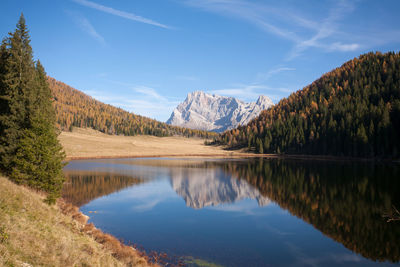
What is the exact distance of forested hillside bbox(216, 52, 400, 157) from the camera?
9469 cm

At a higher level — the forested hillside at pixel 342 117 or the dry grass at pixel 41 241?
the forested hillside at pixel 342 117

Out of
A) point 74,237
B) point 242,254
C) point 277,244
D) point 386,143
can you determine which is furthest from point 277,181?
point 386,143

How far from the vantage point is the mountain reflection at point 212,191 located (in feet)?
117

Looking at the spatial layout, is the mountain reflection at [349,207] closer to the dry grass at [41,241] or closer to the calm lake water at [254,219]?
the calm lake water at [254,219]

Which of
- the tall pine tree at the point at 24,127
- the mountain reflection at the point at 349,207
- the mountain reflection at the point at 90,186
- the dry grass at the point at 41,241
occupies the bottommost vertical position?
the mountain reflection at the point at 90,186

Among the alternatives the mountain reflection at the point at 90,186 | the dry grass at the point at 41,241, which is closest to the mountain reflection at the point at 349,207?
the dry grass at the point at 41,241

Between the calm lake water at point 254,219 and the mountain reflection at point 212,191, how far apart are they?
147 mm

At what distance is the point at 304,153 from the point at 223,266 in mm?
119534

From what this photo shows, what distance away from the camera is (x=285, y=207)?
31250mm

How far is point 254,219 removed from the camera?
89.6ft

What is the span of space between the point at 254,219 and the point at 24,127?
81.4ft

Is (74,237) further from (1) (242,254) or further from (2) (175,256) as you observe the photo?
(1) (242,254)

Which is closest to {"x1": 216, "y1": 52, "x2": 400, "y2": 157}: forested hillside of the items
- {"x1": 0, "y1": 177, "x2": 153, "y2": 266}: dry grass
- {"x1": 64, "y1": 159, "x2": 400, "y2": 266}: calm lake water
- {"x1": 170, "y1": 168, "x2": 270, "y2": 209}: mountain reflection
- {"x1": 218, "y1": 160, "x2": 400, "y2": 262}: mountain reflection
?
{"x1": 218, "y1": 160, "x2": 400, "y2": 262}: mountain reflection

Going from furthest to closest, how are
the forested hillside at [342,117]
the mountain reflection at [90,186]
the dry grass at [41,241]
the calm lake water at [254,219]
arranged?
the forested hillside at [342,117] < the mountain reflection at [90,186] < the calm lake water at [254,219] < the dry grass at [41,241]
